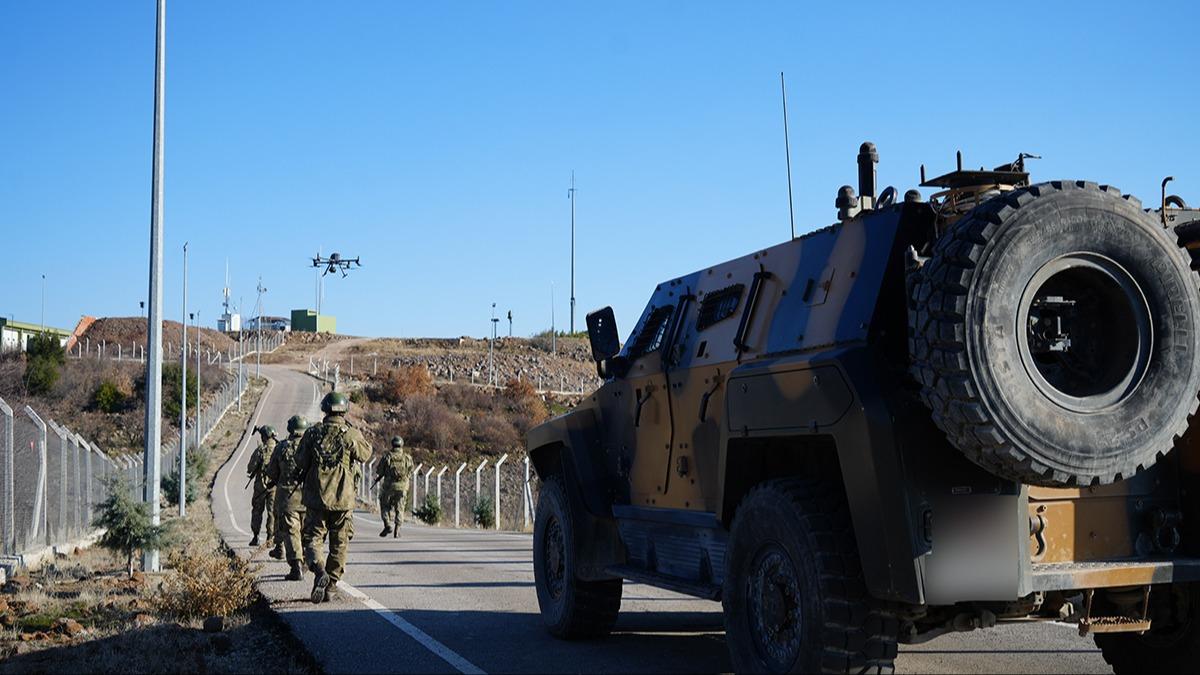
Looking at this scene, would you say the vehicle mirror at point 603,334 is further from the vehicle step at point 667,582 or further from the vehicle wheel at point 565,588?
the vehicle step at point 667,582

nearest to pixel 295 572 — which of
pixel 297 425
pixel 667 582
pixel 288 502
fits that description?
pixel 288 502

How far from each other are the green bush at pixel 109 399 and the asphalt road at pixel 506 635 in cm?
5389

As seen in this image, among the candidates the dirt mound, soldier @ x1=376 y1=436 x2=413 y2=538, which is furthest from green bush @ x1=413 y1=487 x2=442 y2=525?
the dirt mound

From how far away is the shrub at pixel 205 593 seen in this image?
10.9 metres

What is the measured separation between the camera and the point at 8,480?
1416cm

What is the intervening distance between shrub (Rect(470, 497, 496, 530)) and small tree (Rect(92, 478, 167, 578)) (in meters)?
15.5

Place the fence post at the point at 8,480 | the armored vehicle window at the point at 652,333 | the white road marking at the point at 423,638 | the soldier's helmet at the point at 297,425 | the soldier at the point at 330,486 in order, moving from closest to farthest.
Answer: the white road marking at the point at 423,638 < the armored vehicle window at the point at 652,333 < the soldier at the point at 330,486 < the fence post at the point at 8,480 < the soldier's helmet at the point at 297,425

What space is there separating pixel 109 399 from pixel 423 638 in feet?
201

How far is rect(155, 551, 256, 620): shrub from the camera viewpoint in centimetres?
1094

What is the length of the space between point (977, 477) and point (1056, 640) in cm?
384

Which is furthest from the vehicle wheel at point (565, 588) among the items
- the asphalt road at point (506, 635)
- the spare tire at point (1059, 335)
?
the spare tire at point (1059, 335)

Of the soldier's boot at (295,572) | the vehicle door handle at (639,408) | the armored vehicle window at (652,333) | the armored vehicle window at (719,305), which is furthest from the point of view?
the soldier's boot at (295,572)

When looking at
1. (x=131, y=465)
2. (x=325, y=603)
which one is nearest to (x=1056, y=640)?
(x=325, y=603)

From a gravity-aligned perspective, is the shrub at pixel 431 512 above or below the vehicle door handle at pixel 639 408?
below
